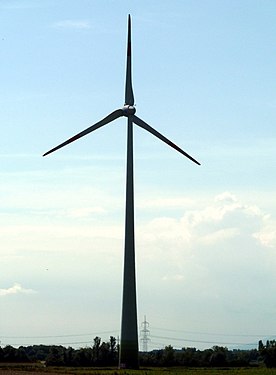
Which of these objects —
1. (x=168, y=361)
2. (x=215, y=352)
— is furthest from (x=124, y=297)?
(x=215, y=352)

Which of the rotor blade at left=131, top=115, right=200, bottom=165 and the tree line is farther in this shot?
the tree line

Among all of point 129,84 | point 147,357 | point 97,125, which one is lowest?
point 147,357

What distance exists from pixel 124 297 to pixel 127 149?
13.8 m

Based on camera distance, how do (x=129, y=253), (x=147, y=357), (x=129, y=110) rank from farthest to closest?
1. (x=147, y=357)
2. (x=129, y=110)
3. (x=129, y=253)

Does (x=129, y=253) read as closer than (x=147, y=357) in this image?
Yes

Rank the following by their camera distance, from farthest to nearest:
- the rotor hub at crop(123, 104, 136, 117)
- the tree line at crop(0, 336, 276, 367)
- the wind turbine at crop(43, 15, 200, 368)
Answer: the tree line at crop(0, 336, 276, 367) → the rotor hub at crop(123, 104, 136, 117) → the wind turbine at crop(43, 15, 200, 368)

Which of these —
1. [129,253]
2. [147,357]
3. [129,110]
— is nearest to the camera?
[129,253]

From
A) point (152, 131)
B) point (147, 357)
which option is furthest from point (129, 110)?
point (147, 357)

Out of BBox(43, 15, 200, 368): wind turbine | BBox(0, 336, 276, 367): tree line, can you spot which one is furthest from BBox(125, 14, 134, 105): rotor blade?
BBox(0, 336, 276, 367): tree line

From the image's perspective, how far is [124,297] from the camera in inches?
3009

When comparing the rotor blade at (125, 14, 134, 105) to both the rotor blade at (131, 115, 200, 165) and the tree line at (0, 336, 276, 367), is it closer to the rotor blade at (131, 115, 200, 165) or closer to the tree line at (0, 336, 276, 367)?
the rotor blade at (131, 115, 200, 165)

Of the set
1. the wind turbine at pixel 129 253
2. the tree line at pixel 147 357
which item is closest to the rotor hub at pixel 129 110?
the wind turbine at pixel 129 253

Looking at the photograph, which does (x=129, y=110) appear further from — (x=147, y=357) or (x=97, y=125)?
(x=147, y=357)

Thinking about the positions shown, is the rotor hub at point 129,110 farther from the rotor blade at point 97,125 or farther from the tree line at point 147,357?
the tree line at point 147,357
